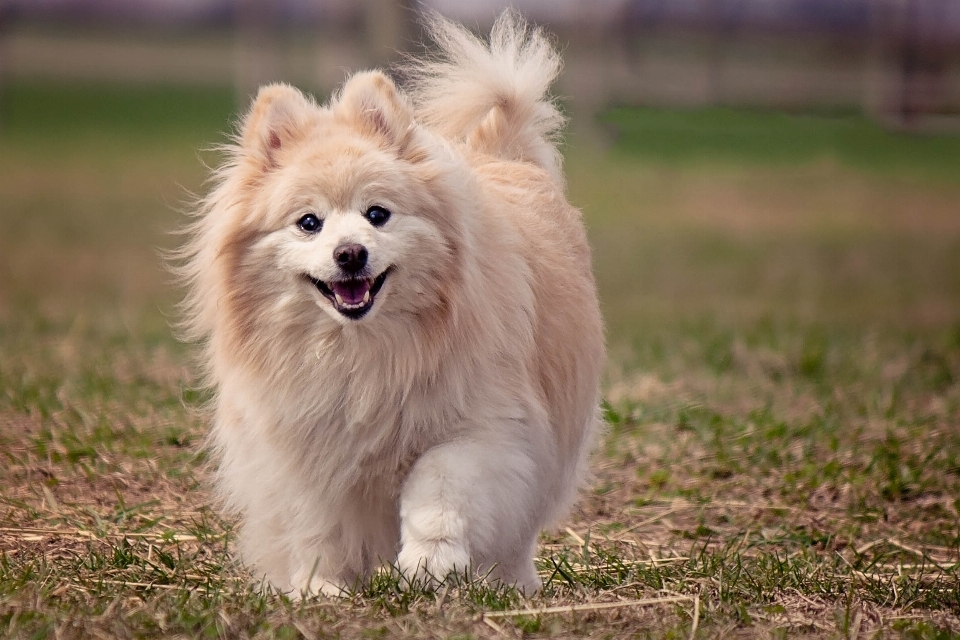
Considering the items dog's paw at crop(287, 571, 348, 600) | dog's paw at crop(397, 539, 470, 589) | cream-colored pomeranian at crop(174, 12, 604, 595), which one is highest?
cream-colored pomeranian at crop(174, 12, 604, 595)

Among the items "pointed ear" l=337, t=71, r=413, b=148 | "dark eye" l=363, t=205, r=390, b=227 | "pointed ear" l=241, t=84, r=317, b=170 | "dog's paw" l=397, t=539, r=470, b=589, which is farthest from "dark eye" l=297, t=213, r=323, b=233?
"dog's paw" l=397, t=539, r=470, b=589

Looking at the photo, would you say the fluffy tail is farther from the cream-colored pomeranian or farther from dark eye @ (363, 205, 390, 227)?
dark eye @ (363, 205, 390, 227)

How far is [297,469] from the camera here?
371 cm

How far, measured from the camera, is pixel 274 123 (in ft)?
12.7

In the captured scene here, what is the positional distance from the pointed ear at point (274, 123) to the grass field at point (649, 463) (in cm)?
142

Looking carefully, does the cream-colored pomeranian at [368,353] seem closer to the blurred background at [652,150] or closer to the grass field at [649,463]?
the grass field at [649,463]

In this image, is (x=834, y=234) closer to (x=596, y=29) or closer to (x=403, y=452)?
(x=596, y=29)

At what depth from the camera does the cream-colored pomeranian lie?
3.57 m

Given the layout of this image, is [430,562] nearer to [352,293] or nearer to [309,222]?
[352,293]

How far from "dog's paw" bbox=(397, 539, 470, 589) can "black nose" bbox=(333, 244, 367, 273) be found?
2.84 ft

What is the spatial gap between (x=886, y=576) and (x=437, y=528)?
1.77 m

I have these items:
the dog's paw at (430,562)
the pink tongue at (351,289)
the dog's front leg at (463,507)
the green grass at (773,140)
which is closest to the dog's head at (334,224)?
the pink tongue at (351,289)


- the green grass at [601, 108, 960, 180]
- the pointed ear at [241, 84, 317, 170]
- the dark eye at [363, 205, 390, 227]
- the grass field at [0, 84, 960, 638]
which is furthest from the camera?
the green grass at [601, 108, 960, 180]

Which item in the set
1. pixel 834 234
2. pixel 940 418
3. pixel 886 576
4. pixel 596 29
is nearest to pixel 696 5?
pixel 596 29
